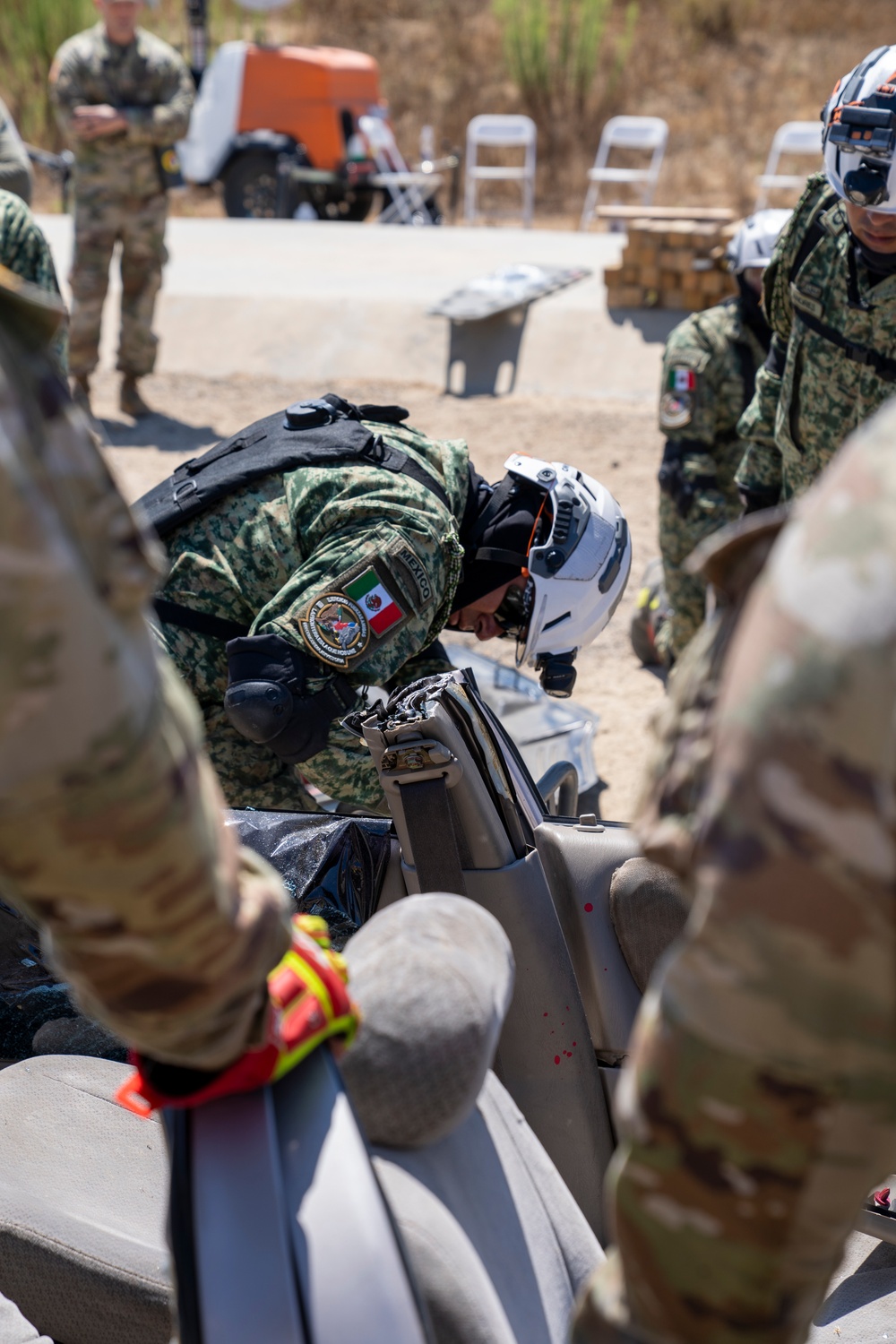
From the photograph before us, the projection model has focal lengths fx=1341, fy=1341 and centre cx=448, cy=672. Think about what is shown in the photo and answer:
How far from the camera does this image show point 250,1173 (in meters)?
1.08

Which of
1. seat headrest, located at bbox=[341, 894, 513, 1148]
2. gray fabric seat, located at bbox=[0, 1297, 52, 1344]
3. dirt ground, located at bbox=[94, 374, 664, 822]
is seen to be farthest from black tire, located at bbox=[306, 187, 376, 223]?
seat headrest, located at bbox=[341, 894, 513, 1148]

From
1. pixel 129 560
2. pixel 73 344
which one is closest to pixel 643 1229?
pixel 129 560

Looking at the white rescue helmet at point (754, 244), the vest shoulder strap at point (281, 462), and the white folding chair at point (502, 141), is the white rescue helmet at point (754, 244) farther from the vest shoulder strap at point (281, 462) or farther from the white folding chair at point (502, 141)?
the white folding chair at point (502, 141)

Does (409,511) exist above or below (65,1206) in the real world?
above

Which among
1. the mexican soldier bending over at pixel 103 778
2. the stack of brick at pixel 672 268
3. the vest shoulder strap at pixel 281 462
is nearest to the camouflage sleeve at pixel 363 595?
the vest shoulder strap at pixel 281 462

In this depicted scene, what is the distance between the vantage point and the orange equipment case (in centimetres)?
1327

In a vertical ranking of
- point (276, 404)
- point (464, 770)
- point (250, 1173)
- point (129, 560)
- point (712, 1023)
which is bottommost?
point (276, 404)

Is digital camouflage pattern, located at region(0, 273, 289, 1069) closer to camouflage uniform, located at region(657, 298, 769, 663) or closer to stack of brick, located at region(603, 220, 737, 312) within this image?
camouflage uniform, located at region(657, 298, 769, 663)

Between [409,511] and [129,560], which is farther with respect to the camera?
[409,511]

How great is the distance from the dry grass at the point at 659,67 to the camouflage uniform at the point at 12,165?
1248cm

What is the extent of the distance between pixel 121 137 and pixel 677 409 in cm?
431

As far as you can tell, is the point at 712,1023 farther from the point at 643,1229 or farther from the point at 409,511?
the point at 409,511

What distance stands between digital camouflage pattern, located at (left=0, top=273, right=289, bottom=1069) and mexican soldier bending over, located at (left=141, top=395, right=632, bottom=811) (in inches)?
54.0

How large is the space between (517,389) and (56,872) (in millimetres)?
8304
